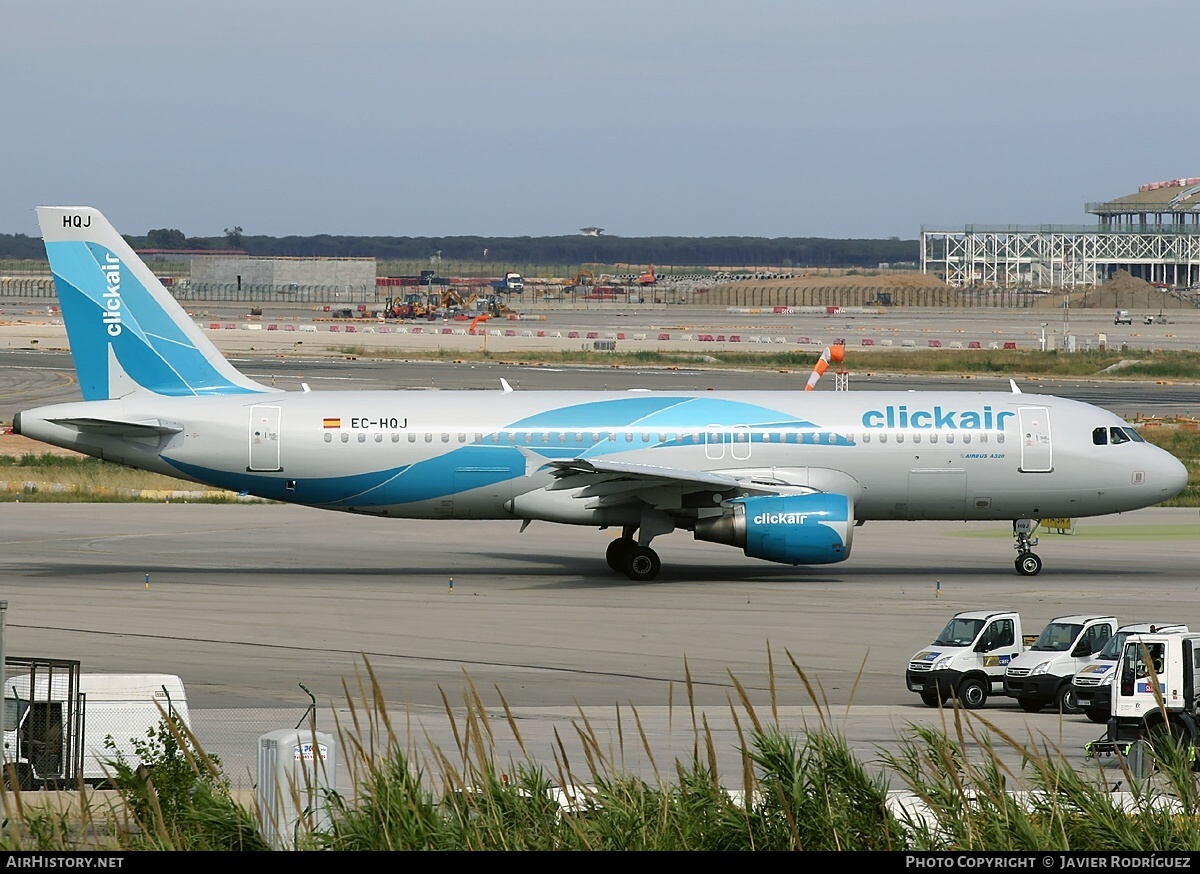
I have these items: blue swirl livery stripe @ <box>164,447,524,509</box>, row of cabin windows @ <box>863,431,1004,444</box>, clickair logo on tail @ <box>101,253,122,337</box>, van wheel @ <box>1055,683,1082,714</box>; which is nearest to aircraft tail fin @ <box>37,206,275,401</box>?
clickair logo on tail @ <box>101,253,122,337</box>

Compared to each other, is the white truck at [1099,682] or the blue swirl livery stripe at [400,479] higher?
the blue swirl livery stripe at [400,479]

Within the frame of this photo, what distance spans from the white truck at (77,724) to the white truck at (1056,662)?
43.3 ft

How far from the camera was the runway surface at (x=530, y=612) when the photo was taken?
23344mm

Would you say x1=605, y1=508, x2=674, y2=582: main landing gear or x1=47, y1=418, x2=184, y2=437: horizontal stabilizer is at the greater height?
x1=47, y1=418, x2=184, y2=437: horizontal stabilizer

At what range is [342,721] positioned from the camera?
2248 centimetres

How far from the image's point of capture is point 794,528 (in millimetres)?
35531

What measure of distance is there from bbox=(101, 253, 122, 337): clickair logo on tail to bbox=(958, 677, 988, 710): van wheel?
22237 mm

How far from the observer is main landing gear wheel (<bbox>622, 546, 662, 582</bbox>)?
3753 cm

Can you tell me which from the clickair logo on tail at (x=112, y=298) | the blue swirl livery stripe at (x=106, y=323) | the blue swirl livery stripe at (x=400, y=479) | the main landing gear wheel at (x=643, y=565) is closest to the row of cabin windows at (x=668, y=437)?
the blue swirl livery stripe at (x=400, y=479)

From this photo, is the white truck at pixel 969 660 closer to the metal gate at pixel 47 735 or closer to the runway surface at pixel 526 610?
the runway surface at pixel 526 610

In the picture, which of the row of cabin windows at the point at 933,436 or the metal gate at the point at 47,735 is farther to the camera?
the row of cabin windows at the point at 933,436

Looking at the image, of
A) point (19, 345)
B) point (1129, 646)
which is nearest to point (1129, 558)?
point (1129, 646)

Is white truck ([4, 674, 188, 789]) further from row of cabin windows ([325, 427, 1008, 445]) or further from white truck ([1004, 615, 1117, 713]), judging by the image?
row of cabin windows ([325, 427, 1008, 445])


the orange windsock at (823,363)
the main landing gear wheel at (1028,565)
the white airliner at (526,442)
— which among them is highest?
the orange windsock at (823,363)
